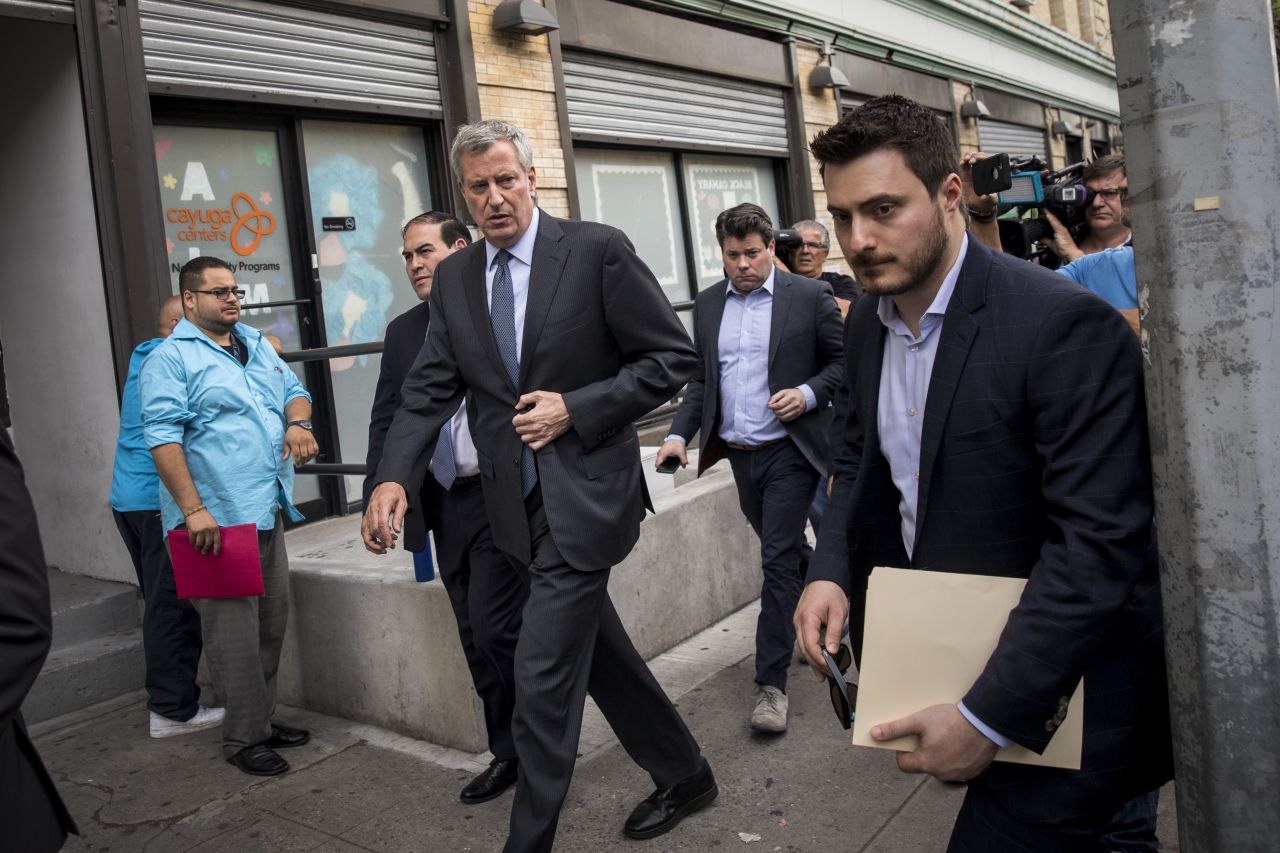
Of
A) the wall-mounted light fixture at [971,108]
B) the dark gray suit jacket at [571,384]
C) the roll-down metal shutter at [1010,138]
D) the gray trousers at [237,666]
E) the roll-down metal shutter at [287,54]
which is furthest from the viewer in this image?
the roll-down metal shutter at [1010,138]

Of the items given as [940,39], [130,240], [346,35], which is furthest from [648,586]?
[940,39]

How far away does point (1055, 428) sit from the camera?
1843 millimetres

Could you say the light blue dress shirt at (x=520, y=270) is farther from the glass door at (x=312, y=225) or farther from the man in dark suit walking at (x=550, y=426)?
the glass door at (x=312, y=225)

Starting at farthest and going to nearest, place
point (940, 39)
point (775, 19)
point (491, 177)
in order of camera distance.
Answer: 1. point (940, 39)
2. point (775, 19)
3. point (491, 177)

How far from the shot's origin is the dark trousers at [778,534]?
453 centimetres

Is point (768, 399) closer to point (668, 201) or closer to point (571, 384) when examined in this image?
point (571, 384)

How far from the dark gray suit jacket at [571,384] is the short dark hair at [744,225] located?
4.66ft

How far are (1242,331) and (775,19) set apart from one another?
36.3 ft

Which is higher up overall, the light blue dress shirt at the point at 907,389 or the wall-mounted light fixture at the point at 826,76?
the wall-mounted light fixture at the point at 826,76

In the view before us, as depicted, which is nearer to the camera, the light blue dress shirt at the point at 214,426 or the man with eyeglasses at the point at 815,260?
the light blue dress shirt at the point at 214,426

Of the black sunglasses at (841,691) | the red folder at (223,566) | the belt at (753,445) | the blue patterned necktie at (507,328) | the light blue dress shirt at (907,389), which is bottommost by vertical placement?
the black sunglasses at (841,691)

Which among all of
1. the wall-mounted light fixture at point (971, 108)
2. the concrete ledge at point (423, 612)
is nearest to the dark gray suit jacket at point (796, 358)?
the concrete ledge at point (423, 612)

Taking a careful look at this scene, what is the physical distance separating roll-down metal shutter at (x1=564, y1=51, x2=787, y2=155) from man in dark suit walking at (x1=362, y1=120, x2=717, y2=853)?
6163mm

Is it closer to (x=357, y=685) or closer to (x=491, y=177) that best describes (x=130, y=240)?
(x=357, y=685)
